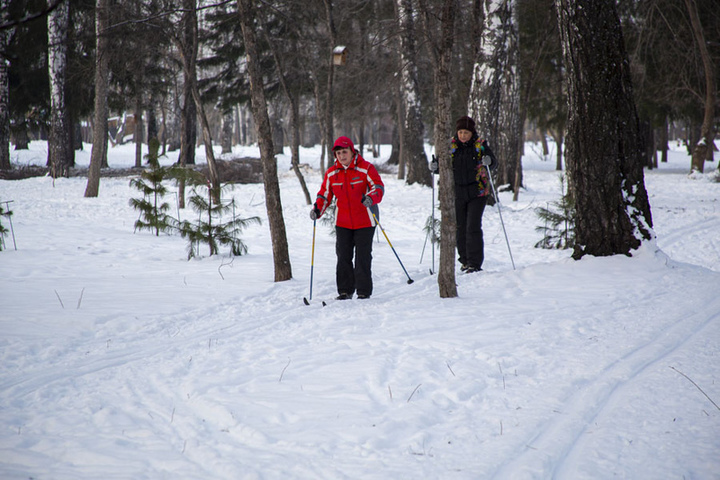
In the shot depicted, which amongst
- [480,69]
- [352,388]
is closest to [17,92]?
[480,69]

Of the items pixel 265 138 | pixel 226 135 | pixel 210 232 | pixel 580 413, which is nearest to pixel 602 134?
pixel 265 138

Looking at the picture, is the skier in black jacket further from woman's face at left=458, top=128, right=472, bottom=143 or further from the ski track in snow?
the ski track in snow

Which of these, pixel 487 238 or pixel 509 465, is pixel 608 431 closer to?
pixel 509 465

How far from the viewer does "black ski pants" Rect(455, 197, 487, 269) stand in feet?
22.0

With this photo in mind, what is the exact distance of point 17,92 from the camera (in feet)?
66.1

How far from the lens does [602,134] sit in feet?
19.9

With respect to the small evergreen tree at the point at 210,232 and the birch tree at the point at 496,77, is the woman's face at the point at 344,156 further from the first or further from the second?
the birch tree at the point at 496,77

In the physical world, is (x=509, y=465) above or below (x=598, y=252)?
below

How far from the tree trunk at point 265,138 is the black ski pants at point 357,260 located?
2.84ft

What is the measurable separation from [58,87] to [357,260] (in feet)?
48.7

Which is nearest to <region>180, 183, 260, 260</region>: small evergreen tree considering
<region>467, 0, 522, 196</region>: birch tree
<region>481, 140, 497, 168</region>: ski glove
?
<region>481, 140, 497, 168</region>: ski glove

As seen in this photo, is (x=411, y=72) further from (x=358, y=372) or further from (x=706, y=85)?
(x=358, y=372)

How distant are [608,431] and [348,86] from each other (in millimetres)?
18717

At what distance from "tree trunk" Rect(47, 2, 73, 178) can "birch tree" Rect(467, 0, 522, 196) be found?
1151 cm
